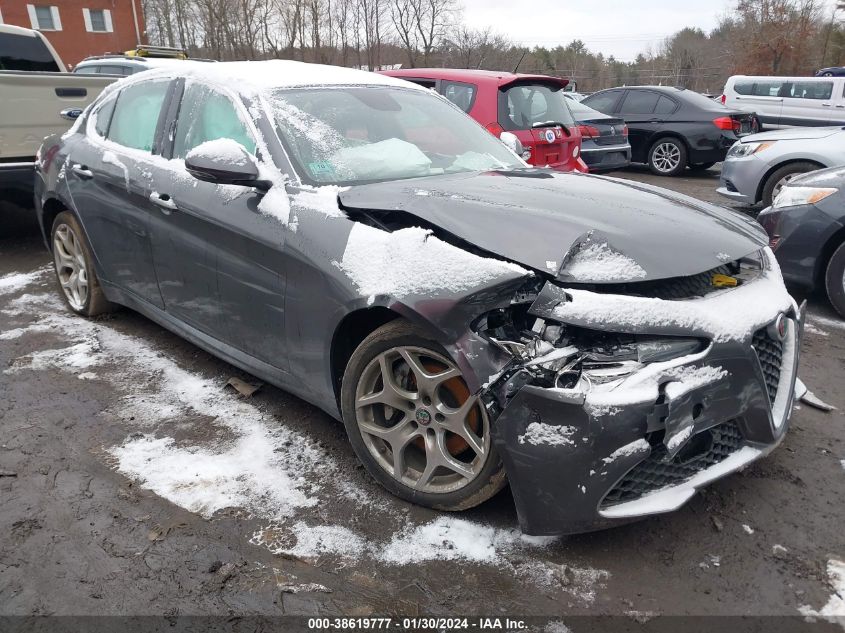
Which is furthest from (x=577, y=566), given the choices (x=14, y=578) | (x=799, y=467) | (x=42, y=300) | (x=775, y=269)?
(x=42, y=300)

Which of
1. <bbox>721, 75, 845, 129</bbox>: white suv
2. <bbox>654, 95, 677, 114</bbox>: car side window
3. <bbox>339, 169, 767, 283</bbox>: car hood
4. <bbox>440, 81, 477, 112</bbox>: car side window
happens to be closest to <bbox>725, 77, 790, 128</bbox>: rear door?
<bbox>721, 75, 845, 129</bbox>: white suv

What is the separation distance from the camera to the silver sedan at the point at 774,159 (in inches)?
277

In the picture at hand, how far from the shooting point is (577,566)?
2312mm

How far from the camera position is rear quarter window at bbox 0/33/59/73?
825 centimetres

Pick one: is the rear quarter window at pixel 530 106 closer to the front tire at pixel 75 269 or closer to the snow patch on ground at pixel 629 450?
the front tire at pixel 75 269

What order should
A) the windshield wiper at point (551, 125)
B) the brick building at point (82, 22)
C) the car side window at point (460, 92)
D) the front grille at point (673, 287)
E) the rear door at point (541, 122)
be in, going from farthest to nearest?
the brick building at point (82, 22), the car side window at point (460, 92), the rear door at point (541, 122), the windshield wiper at point (551, 125), the front grille at point (673, 287)

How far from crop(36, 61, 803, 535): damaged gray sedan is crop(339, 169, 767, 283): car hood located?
12mm

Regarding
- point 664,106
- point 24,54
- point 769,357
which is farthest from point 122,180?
point 664,106

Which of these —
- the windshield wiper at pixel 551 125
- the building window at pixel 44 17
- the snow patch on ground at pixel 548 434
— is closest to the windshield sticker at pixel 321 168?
the snow patch on ground at pixel 548 434

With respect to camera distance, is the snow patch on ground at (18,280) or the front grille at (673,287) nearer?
the front grille at (673,287)

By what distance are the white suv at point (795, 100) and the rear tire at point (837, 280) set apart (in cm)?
1010

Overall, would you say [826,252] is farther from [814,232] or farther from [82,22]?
[82,22]

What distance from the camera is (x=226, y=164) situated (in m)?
2.86

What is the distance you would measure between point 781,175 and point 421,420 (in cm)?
661
